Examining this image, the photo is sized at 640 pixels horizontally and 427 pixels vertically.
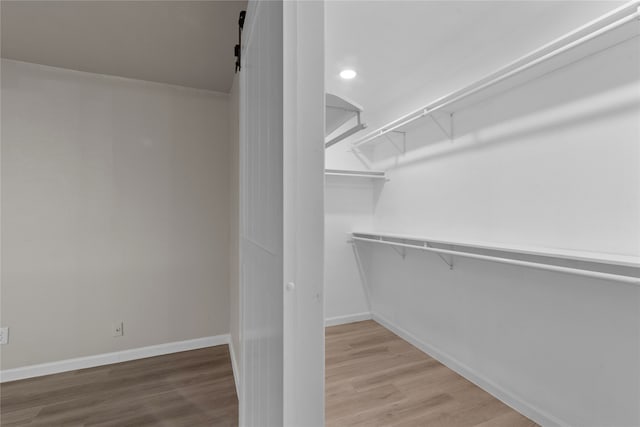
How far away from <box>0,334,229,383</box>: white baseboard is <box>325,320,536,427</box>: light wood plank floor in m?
1.12

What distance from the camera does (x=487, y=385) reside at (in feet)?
6.34

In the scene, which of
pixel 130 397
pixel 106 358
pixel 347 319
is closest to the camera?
pixel 130 397

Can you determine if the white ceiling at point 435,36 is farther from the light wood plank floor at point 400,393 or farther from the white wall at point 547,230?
the light wood plank floor at point 400,393

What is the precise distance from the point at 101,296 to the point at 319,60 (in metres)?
2.53

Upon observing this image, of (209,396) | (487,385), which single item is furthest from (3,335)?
(487,385)

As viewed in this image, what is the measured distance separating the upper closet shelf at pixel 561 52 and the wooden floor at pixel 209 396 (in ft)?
6.42

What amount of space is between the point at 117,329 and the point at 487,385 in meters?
2.76

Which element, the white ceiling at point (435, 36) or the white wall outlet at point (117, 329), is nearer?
the white ceiling at point (435, 36)

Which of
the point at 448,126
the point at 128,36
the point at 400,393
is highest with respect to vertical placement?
the point at 128,36

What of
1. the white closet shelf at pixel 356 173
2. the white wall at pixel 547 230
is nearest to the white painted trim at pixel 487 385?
the white wall at pixel 547 230

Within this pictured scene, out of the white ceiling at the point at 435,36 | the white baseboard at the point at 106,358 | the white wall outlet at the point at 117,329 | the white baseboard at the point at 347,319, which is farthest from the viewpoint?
the white baseboard at the point at 347,319

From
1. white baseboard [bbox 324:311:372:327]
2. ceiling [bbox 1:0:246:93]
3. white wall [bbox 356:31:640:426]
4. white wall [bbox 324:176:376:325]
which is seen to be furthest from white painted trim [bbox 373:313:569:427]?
ceiling [bbox 1:0:246:93]

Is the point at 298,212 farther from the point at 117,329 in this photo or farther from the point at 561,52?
the point at 117,329

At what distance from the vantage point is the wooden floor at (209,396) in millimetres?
1645
